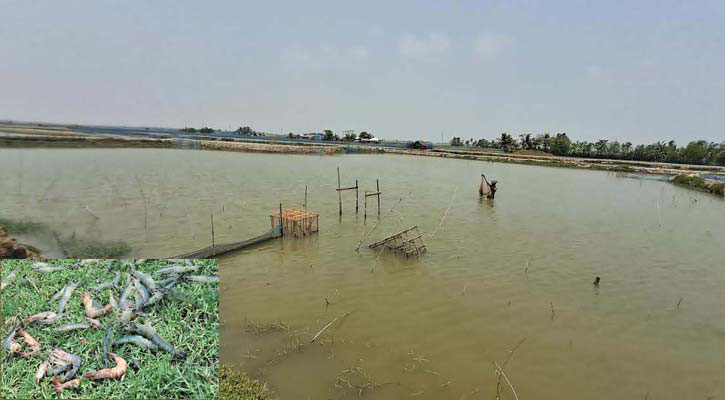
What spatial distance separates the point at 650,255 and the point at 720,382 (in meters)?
7.08

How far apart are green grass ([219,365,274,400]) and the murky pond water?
26cm

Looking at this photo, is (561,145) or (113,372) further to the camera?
(561,145)

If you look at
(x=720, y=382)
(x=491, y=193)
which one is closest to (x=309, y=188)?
(x=491, y=193)

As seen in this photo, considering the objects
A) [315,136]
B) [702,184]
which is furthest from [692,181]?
[315,136]

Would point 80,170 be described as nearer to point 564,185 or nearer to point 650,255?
point 650,255

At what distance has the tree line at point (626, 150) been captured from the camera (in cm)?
5462

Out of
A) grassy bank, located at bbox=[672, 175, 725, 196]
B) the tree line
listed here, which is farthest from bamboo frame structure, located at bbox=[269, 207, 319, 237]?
the tree line

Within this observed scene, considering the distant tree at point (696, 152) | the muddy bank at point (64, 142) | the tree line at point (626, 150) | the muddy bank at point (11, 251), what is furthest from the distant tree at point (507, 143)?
the muddy bank at point (11, 251)

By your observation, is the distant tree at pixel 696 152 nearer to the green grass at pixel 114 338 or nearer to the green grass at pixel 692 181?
the green grass at pixel 692 181

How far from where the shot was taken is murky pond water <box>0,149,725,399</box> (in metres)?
5.16

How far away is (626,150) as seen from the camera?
62.0 metres

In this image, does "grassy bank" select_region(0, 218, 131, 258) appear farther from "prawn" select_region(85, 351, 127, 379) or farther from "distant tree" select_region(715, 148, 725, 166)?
"distant tree" select_region(715, 148, 725, 166)

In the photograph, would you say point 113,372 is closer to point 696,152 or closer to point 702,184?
point 702,184

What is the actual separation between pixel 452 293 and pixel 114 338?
6332 mm
